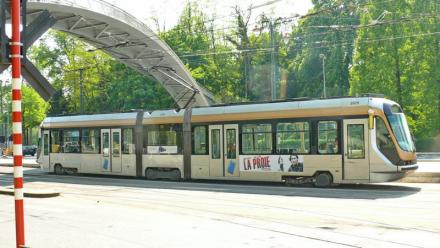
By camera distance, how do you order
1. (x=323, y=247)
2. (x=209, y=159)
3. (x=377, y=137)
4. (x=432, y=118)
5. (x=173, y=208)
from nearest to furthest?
(x=323, y=247) → (x=173, y=208) → (x=377, y=137) → (x=209, y=159) → (x=432, y=118)

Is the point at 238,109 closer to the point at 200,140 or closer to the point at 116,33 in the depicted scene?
the point at 200,140

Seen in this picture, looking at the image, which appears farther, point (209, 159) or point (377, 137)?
point (209, 159)

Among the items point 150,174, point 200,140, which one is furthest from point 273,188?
point 150,174

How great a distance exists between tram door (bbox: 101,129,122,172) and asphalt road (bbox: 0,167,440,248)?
15.5ft

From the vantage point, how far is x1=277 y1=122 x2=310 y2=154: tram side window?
58.6 feet

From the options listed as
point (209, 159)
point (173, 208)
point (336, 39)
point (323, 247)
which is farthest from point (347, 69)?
point (323, 247)

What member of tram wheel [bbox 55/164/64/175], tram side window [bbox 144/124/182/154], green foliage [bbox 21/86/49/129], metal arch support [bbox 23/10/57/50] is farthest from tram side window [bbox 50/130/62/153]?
green foliage [bbox 21/86/49/129]

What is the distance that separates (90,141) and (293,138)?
1019cm

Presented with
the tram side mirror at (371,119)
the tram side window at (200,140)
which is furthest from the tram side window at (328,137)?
the tram side window at (200,140)

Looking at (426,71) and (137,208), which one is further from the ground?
(426,71)

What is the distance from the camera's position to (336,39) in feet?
184

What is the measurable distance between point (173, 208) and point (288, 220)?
11.3 feet

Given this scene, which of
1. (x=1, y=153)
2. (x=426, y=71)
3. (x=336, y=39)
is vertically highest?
(x=336, y=39)

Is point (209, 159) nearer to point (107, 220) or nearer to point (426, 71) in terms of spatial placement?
point (107, 220)
